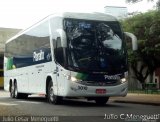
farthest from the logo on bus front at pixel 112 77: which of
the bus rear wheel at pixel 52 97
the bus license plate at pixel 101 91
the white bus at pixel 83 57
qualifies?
the bus rear wheel at pixel 52 97

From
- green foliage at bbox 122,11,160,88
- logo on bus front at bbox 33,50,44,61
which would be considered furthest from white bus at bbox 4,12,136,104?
green foliage at bbox 122,11,160,88

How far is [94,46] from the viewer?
18219mm

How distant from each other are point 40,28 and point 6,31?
1529 inches

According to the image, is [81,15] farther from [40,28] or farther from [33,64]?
[33,64]

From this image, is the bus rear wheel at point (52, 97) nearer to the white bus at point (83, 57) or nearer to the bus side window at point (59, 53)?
the white bus at point (83, 57)

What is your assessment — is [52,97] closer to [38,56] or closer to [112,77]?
[38,56]

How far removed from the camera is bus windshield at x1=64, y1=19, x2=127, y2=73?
1788 cm

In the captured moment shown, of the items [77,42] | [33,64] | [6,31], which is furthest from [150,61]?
[77,42]

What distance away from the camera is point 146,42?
A: 44.4m

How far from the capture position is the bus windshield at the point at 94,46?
17875mm

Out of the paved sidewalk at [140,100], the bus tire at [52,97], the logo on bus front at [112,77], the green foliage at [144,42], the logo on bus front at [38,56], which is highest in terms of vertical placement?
the green foliage at [144,42]

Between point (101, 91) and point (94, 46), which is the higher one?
point (94, 46)

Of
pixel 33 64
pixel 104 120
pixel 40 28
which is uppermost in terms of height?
pixel 40 28

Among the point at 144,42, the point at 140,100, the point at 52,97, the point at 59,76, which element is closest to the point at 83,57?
the point at 59,76
